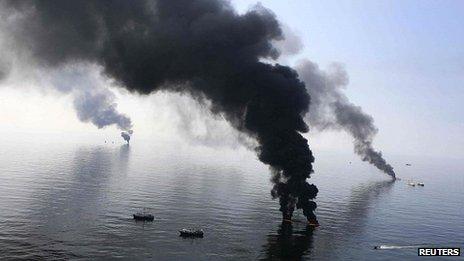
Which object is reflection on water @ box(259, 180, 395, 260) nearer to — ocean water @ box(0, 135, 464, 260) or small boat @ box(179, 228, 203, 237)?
ocean water @ box(0, 135, 464, 260)

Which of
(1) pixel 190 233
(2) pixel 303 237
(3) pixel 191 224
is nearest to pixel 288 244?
(2) pixel 303 237

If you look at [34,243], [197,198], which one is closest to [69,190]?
[197,198]

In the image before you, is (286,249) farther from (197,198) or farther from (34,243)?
(197,198)

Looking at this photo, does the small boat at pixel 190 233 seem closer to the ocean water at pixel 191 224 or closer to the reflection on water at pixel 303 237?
the ocean water at pixel 191 224

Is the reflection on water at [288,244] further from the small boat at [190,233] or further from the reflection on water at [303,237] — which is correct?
the small boat at [190,233]

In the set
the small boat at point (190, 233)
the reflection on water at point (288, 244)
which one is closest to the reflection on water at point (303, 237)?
the reflection on water at point (288, 244)

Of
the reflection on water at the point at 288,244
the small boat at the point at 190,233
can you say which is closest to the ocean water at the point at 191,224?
the reflection on water at the point at 288,244

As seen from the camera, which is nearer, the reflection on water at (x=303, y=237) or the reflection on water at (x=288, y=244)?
the reflection on water at (x=288, y=244)

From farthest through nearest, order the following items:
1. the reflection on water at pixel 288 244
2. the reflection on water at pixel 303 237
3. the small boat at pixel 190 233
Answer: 1. the small boat at pixel 190 233
2. the reflection on water at pixel 303 237
3. the reflection on water at pixel 288 244

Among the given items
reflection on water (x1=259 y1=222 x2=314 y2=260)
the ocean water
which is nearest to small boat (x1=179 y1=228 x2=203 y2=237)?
the ocean water

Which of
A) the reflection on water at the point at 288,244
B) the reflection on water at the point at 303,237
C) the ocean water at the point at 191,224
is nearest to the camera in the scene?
the ocean water at the point at 191,224

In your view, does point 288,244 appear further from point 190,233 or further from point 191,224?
point 191,224

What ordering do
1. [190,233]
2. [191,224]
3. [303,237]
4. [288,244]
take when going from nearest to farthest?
[288,244] < [190,233] < [303,237] < [191,224]
